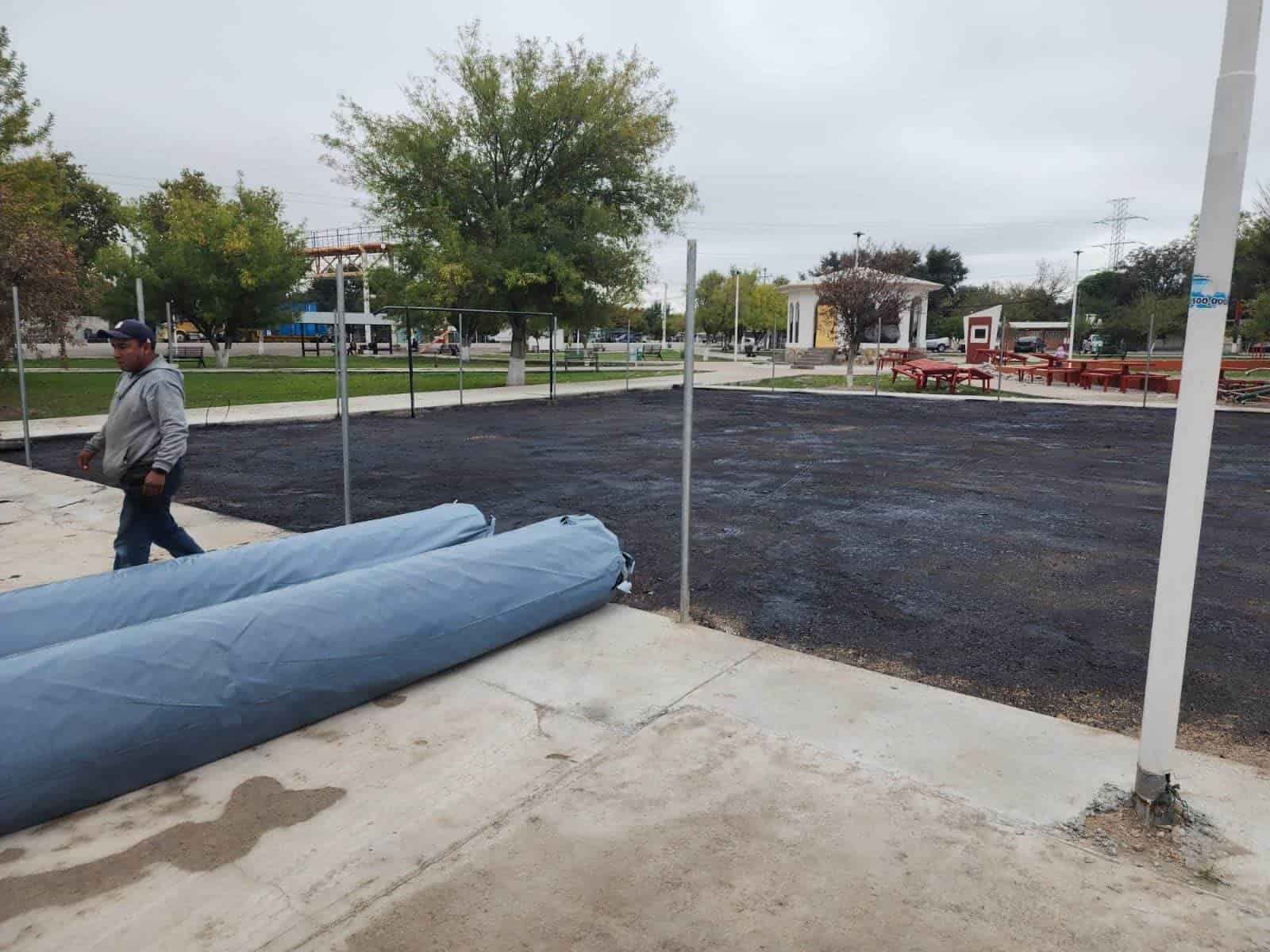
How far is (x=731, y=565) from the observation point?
6223 millimetres

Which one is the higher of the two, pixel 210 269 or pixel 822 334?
pixel 210 269

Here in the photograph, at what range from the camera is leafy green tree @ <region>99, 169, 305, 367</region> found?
35.9m

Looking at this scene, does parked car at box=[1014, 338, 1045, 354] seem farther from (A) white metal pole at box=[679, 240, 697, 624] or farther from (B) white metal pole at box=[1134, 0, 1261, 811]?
(B) white metal pole at box=[1134, 0, 1261, 811]

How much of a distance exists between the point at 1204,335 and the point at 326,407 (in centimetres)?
1776

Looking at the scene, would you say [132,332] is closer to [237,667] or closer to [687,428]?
[237,667]

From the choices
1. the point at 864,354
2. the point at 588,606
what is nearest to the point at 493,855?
the point at 588,606

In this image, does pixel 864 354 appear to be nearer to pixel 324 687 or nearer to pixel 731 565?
pixel 731 565

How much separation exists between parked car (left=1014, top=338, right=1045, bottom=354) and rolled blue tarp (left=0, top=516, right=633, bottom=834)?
196ft

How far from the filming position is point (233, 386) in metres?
23.6

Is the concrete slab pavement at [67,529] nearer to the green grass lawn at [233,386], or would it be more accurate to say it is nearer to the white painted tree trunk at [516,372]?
the green grass lawn at [233,386]

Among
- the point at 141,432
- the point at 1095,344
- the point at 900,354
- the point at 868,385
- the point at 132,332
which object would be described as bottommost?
the point at 868,385

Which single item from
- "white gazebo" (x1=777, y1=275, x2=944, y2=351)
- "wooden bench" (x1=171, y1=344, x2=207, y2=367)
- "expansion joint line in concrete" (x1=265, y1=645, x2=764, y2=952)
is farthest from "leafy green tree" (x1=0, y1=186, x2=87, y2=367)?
"white gazebo" (x1=777, y1=275, x2=944, y2=351)

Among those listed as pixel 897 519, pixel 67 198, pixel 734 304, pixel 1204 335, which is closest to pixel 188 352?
pixel 67 198

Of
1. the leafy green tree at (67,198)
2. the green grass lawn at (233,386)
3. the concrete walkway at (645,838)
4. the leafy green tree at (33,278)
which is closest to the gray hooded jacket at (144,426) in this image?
the concrete walkway at (645,838)
